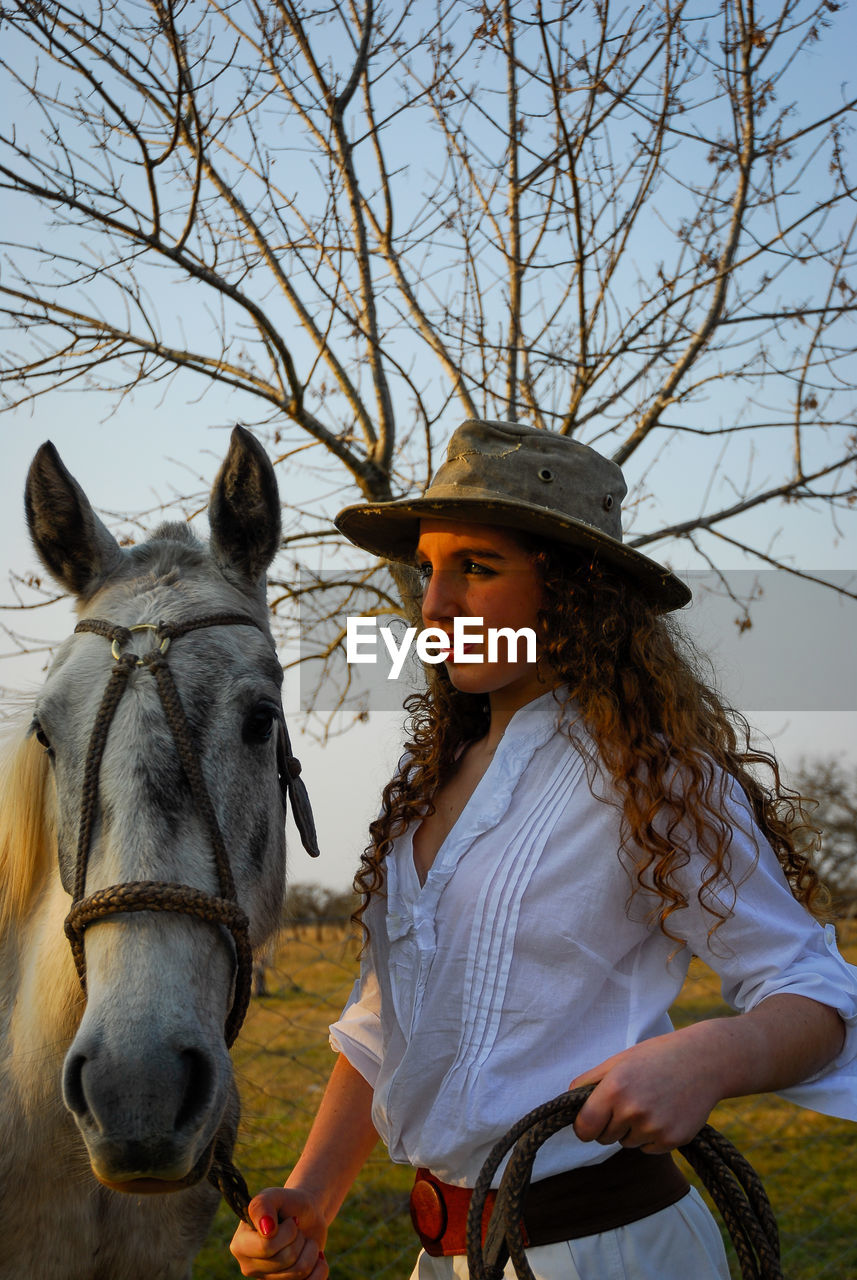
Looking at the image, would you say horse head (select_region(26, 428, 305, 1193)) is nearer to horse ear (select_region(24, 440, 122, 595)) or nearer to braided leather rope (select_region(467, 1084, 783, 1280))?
horse ear (select_region(24, 440, 122, 595))

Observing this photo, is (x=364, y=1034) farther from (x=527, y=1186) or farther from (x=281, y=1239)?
(x=527, y=1186)

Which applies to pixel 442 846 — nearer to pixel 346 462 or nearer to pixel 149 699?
pixel 149 699

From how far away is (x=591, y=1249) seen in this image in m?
1.41

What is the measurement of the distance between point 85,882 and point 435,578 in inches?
31.9

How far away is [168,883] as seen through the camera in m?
1.46

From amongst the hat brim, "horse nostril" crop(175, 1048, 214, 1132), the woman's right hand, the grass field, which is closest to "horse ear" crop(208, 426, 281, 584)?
the hat brim

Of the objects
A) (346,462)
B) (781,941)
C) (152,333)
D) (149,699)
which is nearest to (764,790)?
(781,941)

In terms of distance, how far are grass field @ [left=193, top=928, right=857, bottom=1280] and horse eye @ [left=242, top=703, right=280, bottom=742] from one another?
5.41 ft

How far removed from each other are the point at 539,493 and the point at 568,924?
0.77 meters

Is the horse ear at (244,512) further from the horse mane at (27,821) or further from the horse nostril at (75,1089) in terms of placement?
the horse nostril at (75,1089)

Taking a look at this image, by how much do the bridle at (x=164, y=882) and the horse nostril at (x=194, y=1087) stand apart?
122mm

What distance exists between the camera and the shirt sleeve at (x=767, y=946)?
1.39m

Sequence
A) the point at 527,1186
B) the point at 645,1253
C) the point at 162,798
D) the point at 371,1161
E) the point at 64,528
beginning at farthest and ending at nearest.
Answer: the point at 371,1161 < the point at 64,528 < the point at 162,798 < the point at 645,1253 < the point at 527,1186

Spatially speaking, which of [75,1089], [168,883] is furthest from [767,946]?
[75,1089]
